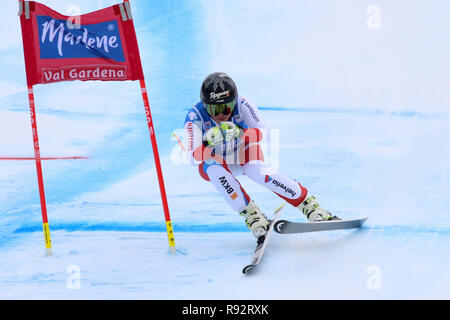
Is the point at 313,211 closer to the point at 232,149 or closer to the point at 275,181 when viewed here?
the point at 275,181

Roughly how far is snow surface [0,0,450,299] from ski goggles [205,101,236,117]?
106 cm

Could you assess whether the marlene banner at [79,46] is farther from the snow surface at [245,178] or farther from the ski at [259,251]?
the ski at [259,251]

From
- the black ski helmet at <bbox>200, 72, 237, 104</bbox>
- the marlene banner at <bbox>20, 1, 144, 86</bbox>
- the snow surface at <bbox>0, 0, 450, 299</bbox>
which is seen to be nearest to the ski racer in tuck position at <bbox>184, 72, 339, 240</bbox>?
the black ski helmet at <bbox>200, 72, 237, 104</bbox>

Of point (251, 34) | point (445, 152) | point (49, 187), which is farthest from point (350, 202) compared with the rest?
point (251, 34)

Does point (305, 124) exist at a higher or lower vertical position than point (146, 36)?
lower

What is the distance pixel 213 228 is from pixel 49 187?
225cm

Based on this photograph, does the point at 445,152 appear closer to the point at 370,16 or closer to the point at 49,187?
the point at 49,187

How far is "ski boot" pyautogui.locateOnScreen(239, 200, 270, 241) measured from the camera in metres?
4.28

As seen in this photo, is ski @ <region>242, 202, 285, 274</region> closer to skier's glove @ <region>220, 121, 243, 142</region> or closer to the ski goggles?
skier's glove @ <region>220, 121, 243, 142</region>

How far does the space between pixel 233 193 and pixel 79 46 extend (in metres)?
1.61

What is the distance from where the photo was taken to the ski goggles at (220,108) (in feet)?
14.3

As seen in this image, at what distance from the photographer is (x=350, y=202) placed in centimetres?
547

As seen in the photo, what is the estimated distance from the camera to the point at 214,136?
13.7 feet

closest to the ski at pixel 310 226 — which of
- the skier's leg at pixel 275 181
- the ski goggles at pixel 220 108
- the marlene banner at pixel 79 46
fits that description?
the skier's leg at pixel 275 181
